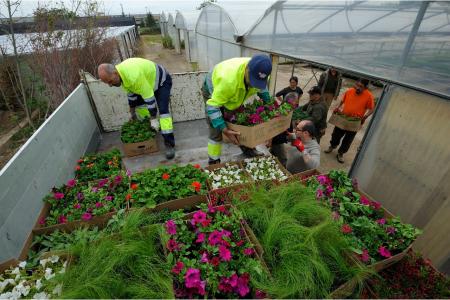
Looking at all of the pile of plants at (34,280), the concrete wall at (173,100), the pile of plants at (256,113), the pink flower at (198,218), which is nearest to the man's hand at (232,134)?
the pile of plants at (256,113)

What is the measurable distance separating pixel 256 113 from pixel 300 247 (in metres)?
1.65

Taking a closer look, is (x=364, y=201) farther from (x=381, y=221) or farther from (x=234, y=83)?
(x=234, y=83)

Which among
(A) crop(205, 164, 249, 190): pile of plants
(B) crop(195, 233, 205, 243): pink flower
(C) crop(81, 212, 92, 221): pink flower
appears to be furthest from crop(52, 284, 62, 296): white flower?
(A) crop(205, 164, 249, 190): pile of plants

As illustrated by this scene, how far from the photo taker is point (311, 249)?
4.99 feet

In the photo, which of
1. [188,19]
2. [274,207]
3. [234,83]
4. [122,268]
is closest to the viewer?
[122,268]

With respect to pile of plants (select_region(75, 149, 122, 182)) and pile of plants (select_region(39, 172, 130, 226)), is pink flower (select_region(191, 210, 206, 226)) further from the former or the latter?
pile of plants (select_region(75, 149, 122, 182))

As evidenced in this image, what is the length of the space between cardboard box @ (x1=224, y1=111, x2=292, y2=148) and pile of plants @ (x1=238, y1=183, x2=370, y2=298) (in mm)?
863

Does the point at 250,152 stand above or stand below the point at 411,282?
below

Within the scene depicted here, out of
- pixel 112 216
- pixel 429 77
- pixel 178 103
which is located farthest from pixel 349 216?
pixel 178 103

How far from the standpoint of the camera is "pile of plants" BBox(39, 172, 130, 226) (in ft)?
6.72

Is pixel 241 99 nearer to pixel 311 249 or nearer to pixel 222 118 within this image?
pixel 222 118

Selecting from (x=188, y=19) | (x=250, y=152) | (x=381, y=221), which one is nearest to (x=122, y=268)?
(x=381, y=221)

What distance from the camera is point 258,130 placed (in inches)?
105

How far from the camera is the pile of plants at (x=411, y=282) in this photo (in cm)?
161
